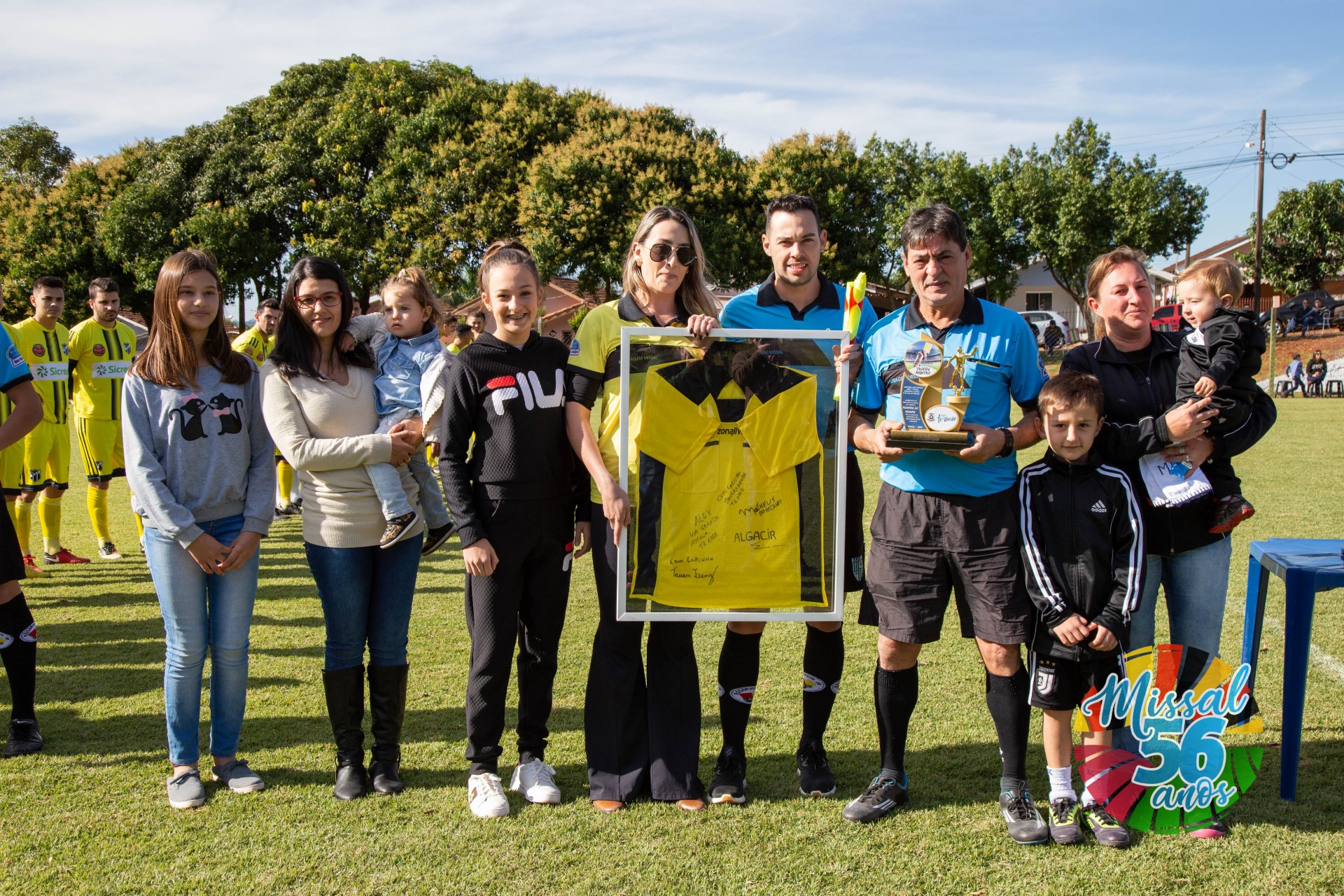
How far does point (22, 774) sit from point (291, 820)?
1.33 m

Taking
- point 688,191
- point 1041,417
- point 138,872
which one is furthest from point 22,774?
point 688,191

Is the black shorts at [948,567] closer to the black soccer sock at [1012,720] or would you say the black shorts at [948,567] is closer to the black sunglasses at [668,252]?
the black soccer sock at [1012,720]

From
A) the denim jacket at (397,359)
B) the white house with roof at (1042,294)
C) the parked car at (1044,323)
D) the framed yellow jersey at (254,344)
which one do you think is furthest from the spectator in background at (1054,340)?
the denim jacket at (397,359)

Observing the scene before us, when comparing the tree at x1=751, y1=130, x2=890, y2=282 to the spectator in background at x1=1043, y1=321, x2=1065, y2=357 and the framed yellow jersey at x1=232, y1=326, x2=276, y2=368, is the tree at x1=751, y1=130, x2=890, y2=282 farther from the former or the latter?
the framed yellow jersey at x1=232, y1=326, x2=276, y2=368

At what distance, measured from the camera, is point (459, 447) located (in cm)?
349

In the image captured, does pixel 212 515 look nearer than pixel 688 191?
Yes

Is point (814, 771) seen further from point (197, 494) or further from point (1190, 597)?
point (197, 494)

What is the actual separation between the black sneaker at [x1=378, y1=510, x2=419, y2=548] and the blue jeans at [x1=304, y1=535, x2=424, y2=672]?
80mm

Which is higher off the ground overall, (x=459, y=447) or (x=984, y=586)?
(x=459, y=447)

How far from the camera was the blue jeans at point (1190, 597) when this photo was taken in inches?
134

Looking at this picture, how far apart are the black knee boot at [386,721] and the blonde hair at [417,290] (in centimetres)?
191

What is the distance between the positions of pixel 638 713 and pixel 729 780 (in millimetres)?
441

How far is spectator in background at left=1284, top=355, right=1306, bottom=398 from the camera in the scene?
30.0m

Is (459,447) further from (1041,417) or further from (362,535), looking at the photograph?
(1041,417)
